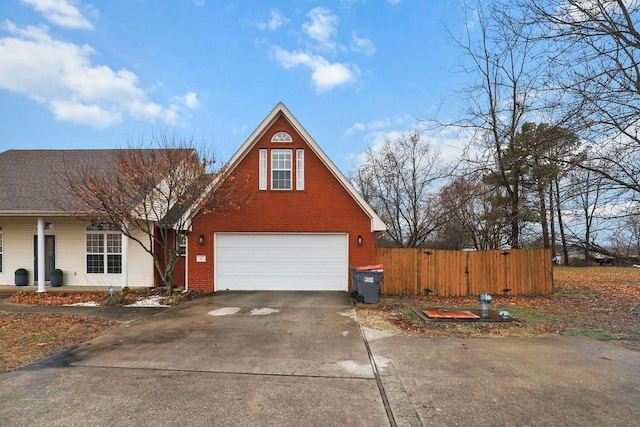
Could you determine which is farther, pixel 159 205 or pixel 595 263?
pixel 595 263

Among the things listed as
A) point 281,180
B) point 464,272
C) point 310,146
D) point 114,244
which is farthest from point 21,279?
point 464,272

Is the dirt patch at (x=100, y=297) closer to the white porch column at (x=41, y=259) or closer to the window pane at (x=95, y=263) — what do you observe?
the white porch column at (x=41, y=259)

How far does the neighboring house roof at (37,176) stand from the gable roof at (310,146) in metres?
6.34

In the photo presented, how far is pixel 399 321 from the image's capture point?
333 inches

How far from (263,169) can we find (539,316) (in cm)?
957

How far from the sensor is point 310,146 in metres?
12.8

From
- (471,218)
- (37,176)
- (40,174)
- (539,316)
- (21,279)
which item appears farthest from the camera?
(471,218)

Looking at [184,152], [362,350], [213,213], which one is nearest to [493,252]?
[362,350]

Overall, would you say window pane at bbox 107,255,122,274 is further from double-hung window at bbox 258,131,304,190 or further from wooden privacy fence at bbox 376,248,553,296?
wooden privacy fence at bbox 376,248,553,296

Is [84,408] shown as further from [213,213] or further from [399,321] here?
[213,213]

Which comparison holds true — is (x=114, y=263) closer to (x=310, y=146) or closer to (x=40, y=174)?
(x=40, y=174)

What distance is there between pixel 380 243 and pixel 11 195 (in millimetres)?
22908

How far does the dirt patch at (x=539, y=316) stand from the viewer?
298 inches

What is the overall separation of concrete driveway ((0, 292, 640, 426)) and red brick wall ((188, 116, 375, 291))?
522cm
